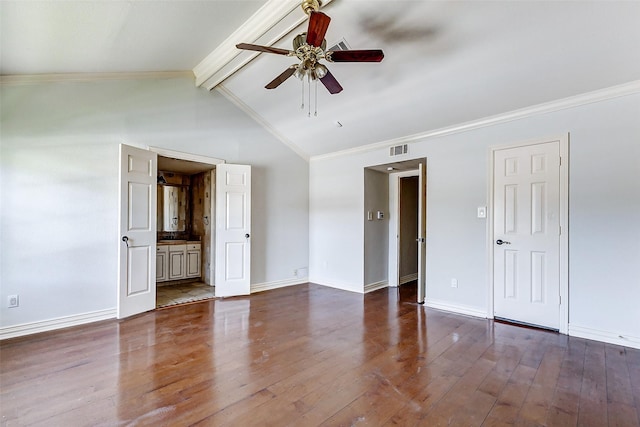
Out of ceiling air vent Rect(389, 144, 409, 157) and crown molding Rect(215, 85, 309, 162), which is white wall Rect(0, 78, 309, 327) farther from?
ceiling air vent Rect(389, 144, 409, 157)

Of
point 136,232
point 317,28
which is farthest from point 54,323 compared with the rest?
point 317,28

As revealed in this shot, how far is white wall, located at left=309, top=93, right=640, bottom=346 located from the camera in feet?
9.21

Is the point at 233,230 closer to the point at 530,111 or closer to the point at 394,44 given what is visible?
the point at 394,44

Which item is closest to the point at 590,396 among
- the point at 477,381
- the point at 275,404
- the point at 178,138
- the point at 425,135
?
the point at 477,381

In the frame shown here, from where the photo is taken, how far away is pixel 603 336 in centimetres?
289

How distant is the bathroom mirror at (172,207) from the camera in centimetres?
574

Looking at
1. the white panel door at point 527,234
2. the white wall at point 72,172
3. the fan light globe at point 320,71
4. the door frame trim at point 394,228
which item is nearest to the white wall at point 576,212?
the white panel door at point 527,234

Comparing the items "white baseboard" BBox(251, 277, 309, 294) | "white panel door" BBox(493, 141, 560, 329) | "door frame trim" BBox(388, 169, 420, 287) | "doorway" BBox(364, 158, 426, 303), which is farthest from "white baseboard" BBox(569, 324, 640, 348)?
"white baseboard" BBox(251, 277, 309, 294)

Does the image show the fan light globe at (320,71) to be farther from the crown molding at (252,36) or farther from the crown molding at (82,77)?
the crown molding at (82,77)

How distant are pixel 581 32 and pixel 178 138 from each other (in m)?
4.58

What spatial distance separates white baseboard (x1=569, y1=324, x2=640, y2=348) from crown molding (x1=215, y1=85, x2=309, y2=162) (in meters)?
4.61

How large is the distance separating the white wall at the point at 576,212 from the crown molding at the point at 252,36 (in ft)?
7.76

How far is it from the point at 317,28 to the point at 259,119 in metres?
3.11

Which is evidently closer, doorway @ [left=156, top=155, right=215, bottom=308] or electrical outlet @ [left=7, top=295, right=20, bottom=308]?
electrical outlet @ [left=7, top=295, right=20, bottom=308]
